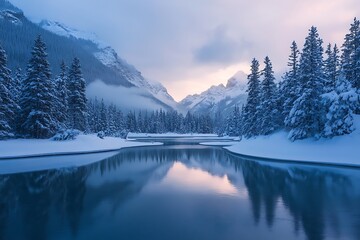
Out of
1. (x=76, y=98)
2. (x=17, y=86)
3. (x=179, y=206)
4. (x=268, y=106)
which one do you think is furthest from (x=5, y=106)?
(x=268, y=106)

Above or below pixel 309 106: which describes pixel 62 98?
above

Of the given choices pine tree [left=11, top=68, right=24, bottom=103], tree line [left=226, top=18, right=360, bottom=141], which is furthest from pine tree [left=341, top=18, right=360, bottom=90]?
pine tree [left=11, top=68, right=24, bottom=103]

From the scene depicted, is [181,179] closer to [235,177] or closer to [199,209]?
[235,177]

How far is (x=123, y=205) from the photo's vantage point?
15.1 m

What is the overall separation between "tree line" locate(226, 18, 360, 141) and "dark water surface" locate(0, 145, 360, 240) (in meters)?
12.3

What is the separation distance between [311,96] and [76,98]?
140 ft

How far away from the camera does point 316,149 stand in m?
34.1

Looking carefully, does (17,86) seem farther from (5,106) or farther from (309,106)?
(309,106)

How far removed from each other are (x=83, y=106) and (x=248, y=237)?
50802mm

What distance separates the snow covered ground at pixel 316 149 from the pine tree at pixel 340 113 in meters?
0.93

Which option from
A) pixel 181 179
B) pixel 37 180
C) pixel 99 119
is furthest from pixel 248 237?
pixel 99 119

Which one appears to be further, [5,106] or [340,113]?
[5,106]

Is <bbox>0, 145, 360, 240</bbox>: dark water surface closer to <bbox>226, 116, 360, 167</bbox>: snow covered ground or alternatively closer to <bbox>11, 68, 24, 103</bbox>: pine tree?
<bbox>226, 116, 360, 167</bbox>: snow covered ground

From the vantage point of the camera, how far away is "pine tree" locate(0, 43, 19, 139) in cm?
3862
